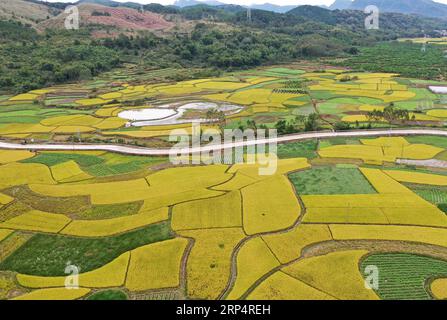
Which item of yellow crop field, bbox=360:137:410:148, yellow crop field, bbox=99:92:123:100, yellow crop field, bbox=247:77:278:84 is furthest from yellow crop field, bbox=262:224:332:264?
yellow crop field, bbox=247:77:278:84

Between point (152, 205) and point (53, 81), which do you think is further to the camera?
point (53, 81)

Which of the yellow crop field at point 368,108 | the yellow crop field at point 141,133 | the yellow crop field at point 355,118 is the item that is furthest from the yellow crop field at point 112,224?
the yellow crop field at point 368,108

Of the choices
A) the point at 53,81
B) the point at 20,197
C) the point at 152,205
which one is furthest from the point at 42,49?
the point at 152,205

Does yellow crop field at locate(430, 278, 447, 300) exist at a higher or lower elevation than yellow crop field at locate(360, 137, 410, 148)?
lower

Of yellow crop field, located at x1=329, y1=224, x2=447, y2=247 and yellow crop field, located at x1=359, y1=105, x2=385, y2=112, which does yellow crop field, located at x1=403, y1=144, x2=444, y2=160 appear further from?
yellow crop field, located at x1=359, y1=105, x2=385, y2=112
